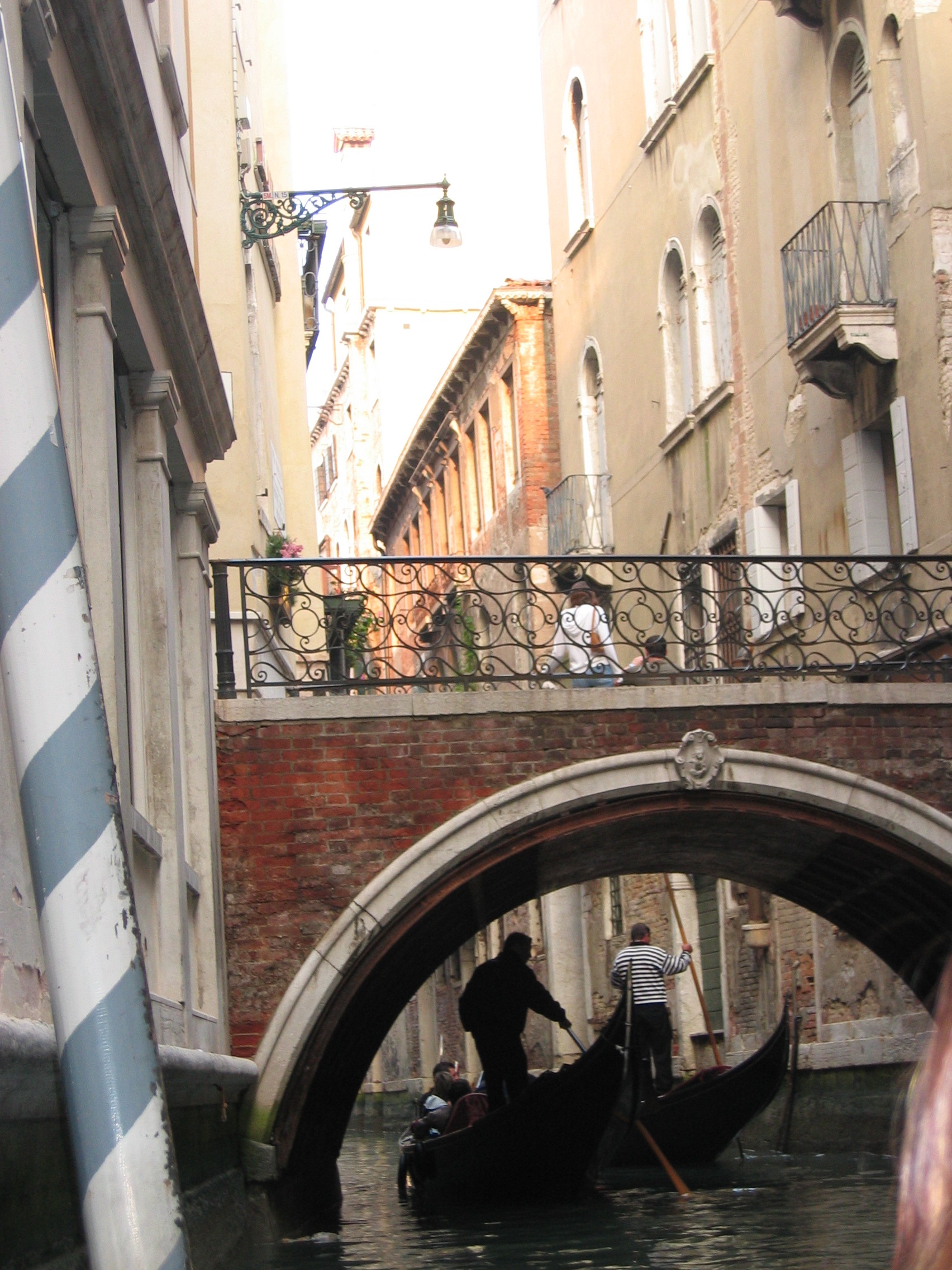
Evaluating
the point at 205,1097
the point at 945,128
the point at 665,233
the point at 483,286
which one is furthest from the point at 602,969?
the point at 483,286

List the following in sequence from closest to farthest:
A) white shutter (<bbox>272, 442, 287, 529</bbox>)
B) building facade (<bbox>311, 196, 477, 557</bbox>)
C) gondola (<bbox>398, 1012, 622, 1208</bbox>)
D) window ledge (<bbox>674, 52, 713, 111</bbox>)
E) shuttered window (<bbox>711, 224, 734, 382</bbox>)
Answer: gondola (<bbox>398, 1012, 622, 1208</bbox>) < white shutter (<bbox>272, 442, 287, 529</bbox>) < shuttered window (<bbox>711, 224, 734, 382</bbox>) < window ledge (<bbox>674, 52, 713, 111</bbox>) < building facade (<bbox>311, 196, 477, 557</bbox>)

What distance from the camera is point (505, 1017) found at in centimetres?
1028

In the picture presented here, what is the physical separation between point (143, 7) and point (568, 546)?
40.4ft

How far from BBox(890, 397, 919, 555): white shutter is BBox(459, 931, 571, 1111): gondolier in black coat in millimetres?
3277

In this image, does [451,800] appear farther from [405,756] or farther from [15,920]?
[15,920]

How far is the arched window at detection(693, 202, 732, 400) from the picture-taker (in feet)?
47.9

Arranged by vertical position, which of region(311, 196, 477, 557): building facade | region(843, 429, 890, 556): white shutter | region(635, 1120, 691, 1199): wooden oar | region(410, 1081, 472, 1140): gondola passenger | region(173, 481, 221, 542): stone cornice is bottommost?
region(635, 1120, 691, 1199): wooden oar

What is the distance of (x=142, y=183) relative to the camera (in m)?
5.44

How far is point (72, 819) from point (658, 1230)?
6.99 meters

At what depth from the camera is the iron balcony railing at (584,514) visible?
17.8 meters

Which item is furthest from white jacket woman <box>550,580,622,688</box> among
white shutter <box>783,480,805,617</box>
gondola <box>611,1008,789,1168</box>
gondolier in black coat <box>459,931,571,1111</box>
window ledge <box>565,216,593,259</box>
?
window ledge <box>565,216,593,259</box>

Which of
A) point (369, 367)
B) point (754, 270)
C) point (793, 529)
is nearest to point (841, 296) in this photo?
point (793, 529)

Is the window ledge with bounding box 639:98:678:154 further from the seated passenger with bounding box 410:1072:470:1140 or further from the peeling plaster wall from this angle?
the peeling plaster wall

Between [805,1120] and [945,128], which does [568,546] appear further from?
[945,128]
